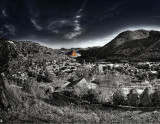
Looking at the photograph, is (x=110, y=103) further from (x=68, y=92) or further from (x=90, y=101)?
(x=68, y=92)

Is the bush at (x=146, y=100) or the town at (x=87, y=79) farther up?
the town at (x=87, y=79)

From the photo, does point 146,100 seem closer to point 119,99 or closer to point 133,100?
point 133,100

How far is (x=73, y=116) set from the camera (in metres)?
9.29

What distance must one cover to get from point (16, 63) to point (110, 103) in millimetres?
24418

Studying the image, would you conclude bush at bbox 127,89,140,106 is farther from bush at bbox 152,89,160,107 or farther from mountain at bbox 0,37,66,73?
mountain at bbox 0,37,66,73

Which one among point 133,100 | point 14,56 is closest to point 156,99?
point 133,100

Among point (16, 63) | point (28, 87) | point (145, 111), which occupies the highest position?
point (16, 63)

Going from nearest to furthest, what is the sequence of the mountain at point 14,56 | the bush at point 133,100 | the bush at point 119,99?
the bush at point 133,100, the bush at point 119,99, the mountain at point 14,56

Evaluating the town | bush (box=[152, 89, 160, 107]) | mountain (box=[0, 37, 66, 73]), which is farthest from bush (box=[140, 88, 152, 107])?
mountain (box=[0, 37, 66, 73])

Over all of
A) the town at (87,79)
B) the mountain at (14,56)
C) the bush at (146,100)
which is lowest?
the bush at (146,100)

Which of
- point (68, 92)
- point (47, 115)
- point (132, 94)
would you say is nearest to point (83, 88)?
point (68, 92)

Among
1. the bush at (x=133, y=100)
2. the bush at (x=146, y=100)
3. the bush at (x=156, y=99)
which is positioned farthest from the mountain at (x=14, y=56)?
the bush at (x=156, y=99)

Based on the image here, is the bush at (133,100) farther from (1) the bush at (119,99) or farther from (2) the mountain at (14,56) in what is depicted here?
(2) the mountain at (14,56)

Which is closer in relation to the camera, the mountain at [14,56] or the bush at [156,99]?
the bush at [156,99]
